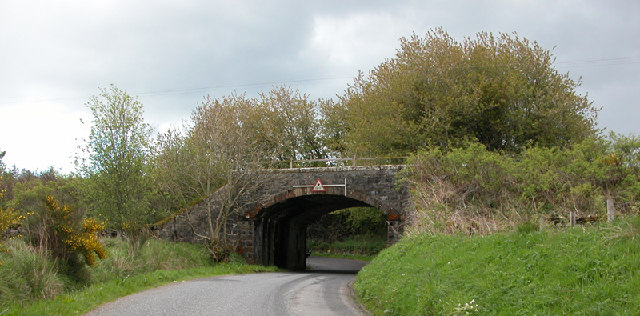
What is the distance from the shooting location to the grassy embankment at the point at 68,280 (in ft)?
29.7

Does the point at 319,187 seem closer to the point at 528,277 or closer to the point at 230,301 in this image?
the point at 230,301

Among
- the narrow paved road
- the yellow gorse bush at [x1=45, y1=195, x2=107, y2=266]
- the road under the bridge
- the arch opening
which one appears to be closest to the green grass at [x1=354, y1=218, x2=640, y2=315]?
the narrow paved road

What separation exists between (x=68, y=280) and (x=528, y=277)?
33.5 ft

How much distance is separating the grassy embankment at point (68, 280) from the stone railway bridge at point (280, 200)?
6557 mm

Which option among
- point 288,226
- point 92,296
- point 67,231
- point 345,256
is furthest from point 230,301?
point 345,256

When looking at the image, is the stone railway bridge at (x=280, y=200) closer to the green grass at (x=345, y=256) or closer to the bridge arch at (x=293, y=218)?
the bridge arch at (x=293, y=218)

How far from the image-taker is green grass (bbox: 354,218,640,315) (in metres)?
5.95

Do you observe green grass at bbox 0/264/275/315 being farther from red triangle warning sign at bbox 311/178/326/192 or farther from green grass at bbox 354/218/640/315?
red triangle warning sign at bbox 311/178/326/192

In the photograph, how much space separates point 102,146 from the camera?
1738cm

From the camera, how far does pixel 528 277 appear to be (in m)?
7.02

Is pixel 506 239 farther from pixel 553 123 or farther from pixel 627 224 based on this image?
pixel 553 123

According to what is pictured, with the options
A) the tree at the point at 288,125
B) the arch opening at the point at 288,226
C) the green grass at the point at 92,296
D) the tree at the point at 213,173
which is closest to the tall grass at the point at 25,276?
the green grass at the point at 92,296

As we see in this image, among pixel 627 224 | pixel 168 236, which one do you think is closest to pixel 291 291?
pixel 627 224

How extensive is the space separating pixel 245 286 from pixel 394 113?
14.2 metres
